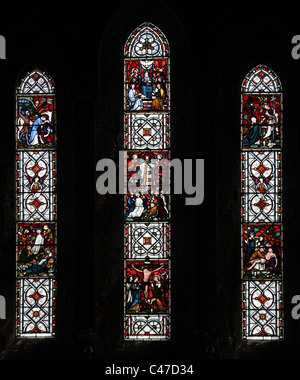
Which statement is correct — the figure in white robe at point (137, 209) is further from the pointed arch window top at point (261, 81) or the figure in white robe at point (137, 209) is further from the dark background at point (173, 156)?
the pointed arch window top at point (261, 81)

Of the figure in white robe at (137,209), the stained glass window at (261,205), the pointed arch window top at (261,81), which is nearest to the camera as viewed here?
the stained glass window at (261,205)

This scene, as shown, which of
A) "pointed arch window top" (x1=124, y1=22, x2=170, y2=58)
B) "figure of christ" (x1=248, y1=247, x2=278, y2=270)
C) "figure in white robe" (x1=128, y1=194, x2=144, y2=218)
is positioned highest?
"pointed arch window top" (x1=124, y1=22, x2=170, y2=58)

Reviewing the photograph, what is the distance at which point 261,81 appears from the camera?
8.23 m

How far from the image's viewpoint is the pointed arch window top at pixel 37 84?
8312 millimetres

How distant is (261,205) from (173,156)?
4.43 feet

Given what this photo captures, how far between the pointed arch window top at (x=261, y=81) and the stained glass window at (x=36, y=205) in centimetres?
269

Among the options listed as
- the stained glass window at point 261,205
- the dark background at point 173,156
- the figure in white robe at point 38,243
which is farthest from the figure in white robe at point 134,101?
the figure in white robe at point 38,243

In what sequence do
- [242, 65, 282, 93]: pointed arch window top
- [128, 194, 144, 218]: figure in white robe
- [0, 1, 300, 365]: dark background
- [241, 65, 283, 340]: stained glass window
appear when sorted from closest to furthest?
[0, 1, 300, 365]: dark background, [241, 65, 283, 340]: stained glass window, [128, 194, 144, 218]: figure in white robe, [242, 65, 282, 93]: pointed arch window top

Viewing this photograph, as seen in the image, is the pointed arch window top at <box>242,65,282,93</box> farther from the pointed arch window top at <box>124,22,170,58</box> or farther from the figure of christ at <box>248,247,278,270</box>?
the figure of christ at <box>248,247,278,270</box>

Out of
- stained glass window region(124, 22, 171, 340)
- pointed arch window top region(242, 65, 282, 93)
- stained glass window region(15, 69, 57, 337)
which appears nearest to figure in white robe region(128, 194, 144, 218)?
stained glass window region(124, 22, 171, 340)

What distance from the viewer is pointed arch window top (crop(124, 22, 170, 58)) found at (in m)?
8.30

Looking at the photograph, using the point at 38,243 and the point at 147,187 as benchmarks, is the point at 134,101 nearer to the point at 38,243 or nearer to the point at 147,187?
the point at 147,187

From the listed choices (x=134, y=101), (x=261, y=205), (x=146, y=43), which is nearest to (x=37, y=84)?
(x=134, y=101)

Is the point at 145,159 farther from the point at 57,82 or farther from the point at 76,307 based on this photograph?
the point at 76,307
